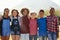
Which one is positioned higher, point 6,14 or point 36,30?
point 6,14

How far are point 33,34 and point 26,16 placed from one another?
82 centimetres

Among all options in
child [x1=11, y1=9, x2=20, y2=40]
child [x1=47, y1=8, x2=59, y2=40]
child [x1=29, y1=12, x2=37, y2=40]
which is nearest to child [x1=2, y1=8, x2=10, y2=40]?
child [x1=11, y1=9, x2=20, y2=40]

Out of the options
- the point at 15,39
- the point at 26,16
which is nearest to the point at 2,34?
the point at 15,39

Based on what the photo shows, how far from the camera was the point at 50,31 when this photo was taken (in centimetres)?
867

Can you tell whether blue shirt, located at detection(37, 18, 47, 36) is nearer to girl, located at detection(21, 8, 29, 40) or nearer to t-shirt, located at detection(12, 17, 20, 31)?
girl, located at detection(21, 8, 29, 40)

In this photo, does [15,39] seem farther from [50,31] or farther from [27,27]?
[50,31]

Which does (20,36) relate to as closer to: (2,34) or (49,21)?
(2,34)

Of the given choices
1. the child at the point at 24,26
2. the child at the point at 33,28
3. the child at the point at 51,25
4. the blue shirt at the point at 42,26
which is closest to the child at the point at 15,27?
the child at the point at 24,26

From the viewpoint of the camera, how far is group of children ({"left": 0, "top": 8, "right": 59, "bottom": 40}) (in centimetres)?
862

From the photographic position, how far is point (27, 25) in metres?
8.73

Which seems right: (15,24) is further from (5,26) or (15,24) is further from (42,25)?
(42,25)

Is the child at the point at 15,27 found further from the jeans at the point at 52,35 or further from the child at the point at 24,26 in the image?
the jeans at the point at 52,35

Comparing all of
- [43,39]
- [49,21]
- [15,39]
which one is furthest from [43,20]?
[15,39]

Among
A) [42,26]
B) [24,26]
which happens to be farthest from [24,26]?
[42,26]
